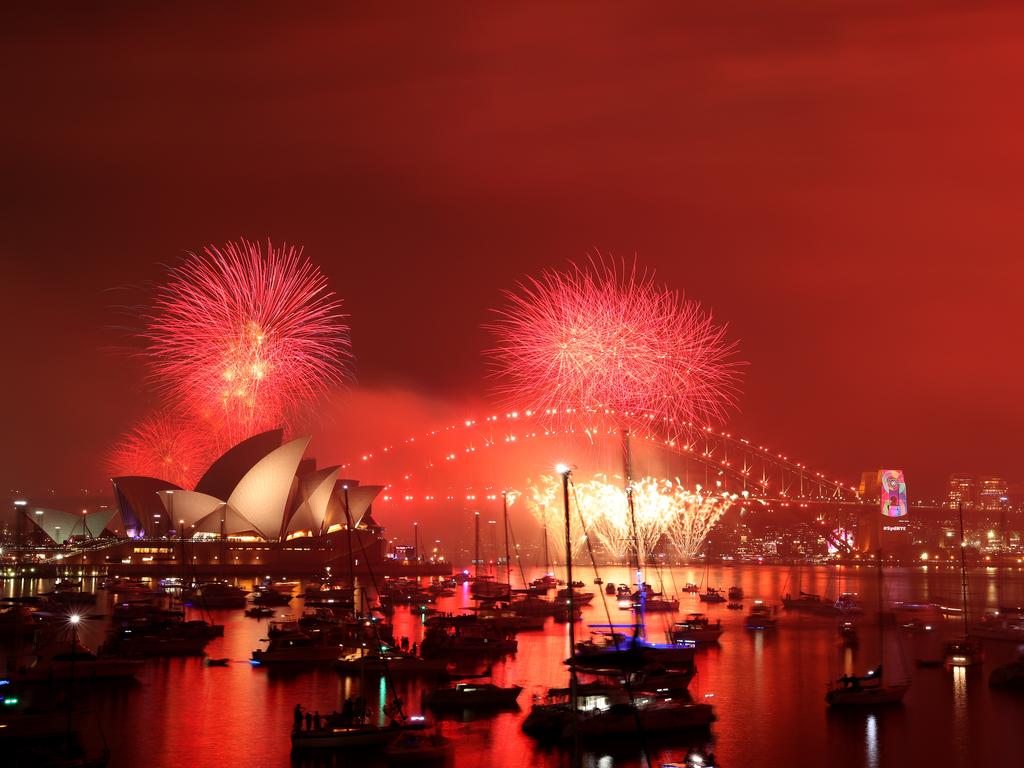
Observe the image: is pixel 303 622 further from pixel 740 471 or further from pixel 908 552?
pixel 908 552

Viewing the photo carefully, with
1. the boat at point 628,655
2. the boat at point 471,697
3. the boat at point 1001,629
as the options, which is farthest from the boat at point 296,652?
the boat at point 1001,629

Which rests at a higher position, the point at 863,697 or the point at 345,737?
the point at 345,737

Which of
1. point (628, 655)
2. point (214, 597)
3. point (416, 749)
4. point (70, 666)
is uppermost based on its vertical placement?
point (628, 655)

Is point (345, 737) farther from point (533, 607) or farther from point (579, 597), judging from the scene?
point (579, 597)

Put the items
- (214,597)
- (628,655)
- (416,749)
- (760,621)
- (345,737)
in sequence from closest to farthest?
(416,749), (345,737), (628,655), (760,621), (214,597)

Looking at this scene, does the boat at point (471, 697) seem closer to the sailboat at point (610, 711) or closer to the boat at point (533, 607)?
the sailboat at point (610, 711)

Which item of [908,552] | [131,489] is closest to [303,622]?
[131,489]

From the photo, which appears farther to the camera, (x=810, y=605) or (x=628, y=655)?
(x=810, y=605)

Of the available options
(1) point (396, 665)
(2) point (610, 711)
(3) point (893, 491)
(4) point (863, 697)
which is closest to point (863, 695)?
(4) point (863, 697)
